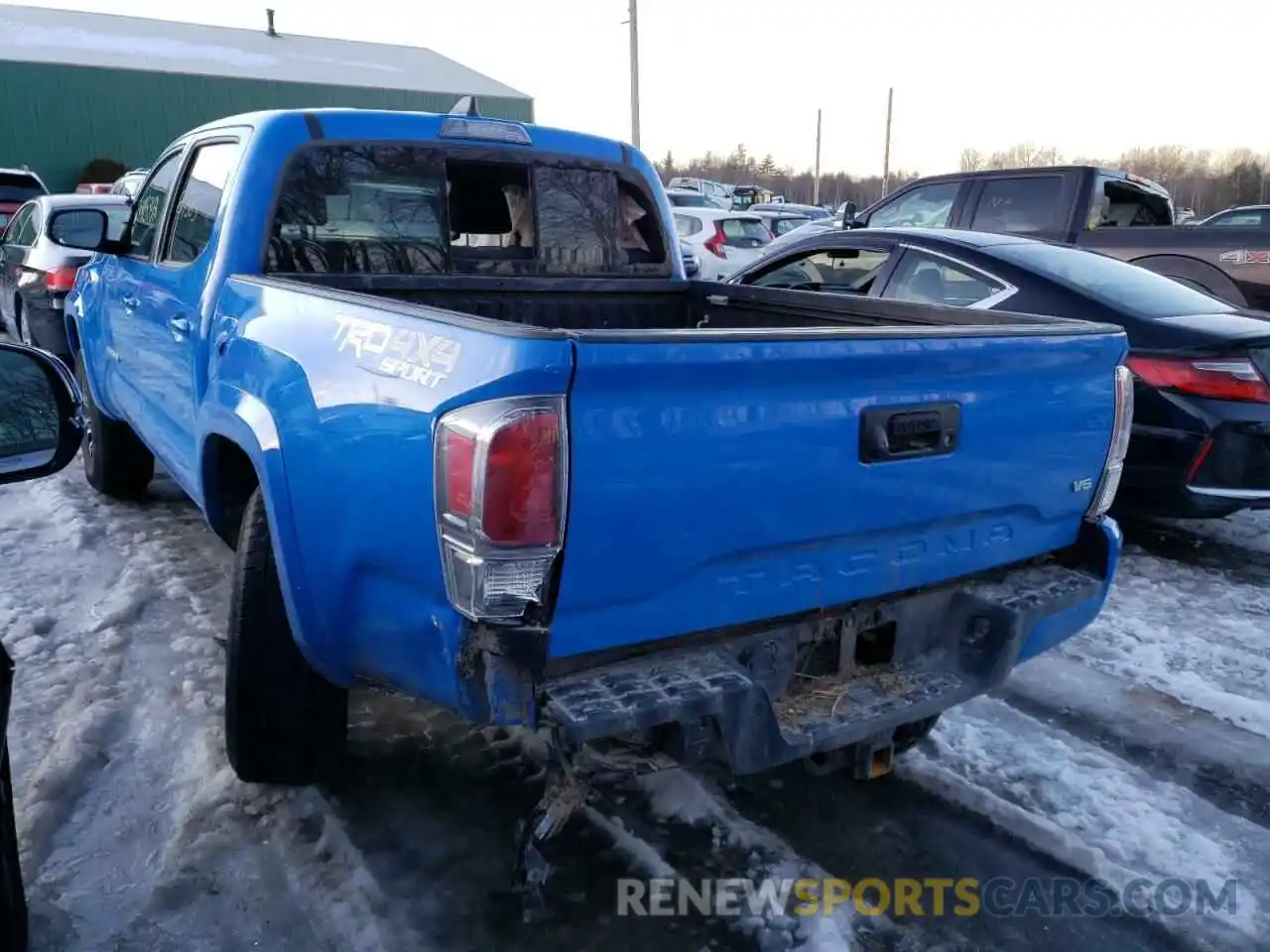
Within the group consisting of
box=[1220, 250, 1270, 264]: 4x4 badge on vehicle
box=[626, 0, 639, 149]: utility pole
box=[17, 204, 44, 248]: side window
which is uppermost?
box=[626, 0, 639, 149]: utility pole

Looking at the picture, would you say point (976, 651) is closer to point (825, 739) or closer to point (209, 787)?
point (825, 739)

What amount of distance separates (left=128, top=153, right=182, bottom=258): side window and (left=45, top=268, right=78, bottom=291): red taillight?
142 inches

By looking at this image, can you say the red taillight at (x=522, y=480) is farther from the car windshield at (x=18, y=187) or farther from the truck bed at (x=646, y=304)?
the car windshield at (x=18, y=187)

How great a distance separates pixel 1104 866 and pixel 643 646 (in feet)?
5.21

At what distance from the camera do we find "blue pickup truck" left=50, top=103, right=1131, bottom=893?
204cm

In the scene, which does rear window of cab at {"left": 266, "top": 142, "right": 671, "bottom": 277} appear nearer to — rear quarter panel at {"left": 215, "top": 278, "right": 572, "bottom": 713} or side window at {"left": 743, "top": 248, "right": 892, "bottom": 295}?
rear quarter panel at {"left": 215, "top": 278, "right": 572, "bottom": 713}

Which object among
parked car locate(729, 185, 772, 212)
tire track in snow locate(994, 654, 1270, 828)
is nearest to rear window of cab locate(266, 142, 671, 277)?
tire track in snow locate(994, 654, 1270, 828)

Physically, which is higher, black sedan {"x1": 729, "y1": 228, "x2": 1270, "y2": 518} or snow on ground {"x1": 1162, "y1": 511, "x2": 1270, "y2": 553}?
black sedan {"x1": 729, "y1": 228, "x2": 1270, "y2": 518}

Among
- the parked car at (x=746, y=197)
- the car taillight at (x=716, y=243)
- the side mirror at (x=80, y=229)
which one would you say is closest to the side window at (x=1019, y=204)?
the car taillight at (x=716, y=243)

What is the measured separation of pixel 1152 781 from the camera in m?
3.27

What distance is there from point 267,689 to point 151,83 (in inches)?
1376

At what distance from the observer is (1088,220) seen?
8820 mm

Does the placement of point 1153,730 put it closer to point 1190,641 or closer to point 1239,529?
point 1190,641

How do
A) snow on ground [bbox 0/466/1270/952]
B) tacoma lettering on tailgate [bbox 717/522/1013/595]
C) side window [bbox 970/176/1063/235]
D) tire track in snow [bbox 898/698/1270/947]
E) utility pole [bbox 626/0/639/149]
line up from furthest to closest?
utility pole [bbox 626/0/639/149]
side window [bbox 970/176/1063/235]
tire track in snow [bbox 898/698/1270/947]
snow on ground [bbox 0/466/1270/952]
tacoma lettering on tailgate [bbox 717/522/1013/595]
